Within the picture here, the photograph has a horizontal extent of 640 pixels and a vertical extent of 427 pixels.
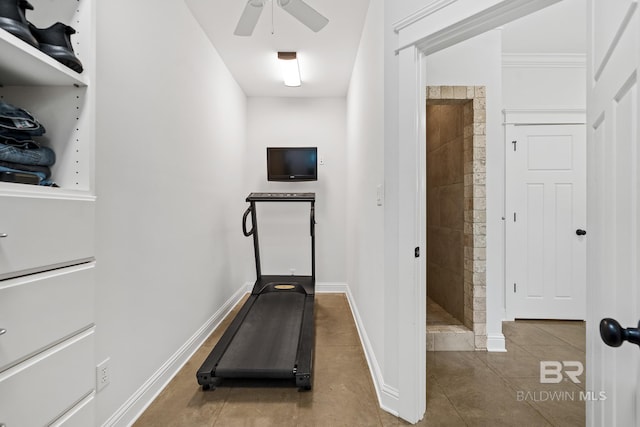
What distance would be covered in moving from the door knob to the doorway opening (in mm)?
1990

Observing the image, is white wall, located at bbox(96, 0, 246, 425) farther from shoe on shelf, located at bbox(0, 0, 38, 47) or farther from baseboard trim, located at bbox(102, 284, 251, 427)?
shoe on shelf, located at bbox(0, 0, 38, 47)

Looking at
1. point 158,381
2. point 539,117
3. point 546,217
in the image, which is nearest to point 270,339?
point 158,381

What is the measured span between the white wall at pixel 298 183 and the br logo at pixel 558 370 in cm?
248

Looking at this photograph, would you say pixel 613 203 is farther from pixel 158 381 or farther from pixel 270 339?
pixel 158 381

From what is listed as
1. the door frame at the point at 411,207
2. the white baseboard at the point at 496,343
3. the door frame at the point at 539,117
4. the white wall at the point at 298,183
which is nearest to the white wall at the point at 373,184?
the door frame at the point at 411,207

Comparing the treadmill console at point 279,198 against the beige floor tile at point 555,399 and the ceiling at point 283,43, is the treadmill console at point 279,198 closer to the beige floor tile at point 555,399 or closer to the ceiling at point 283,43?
the ceiling at point 283,43

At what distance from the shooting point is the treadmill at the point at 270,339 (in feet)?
6.24

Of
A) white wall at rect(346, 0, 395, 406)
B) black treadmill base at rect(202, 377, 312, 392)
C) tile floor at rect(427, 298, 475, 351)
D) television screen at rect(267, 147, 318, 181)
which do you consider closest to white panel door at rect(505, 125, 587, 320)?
tile floor at rect(427, 298, 475, 351)

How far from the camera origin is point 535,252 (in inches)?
123

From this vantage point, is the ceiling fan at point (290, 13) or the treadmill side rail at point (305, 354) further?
the treadmill side rail at point (305, 354)

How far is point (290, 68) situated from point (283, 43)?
0.39m

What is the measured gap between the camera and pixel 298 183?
424 centimetres

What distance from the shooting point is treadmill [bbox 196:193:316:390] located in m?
1.90

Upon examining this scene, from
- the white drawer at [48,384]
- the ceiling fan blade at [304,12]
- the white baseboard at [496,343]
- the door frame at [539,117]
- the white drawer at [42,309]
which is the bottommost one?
the white baseboard at [496,343]
